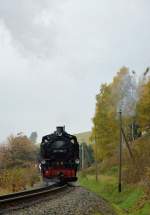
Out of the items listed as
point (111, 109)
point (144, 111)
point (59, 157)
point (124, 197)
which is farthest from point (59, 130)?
point (111, 109)

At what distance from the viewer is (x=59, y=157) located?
31953 millimetres

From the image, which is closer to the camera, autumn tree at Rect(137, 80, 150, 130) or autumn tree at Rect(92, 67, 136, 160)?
autumn tree at Rect(137, 80, 150, 130)

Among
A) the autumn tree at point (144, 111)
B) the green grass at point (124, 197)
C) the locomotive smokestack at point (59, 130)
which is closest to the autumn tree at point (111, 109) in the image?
the autumn tree at point (144, 111)

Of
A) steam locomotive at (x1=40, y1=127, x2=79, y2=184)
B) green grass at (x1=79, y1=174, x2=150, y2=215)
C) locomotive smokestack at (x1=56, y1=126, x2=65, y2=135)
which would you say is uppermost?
locomotive smokestack at (x1=56, y1=126, x2=65, y2=135)

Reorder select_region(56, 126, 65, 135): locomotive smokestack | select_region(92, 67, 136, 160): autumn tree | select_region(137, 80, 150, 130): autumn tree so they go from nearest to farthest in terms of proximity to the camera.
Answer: select_region(56, 126, 65, 135): locomotive smokestack
select_region(137, 80, 150, 130): autumn tree
select_region(92, 67, 136, 160): autumn tree

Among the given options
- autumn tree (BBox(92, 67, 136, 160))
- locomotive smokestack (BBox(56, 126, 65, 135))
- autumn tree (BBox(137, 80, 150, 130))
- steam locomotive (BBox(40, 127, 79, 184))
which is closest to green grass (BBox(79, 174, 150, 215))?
steam locomotive (BBox(40, 127, 79, 184))

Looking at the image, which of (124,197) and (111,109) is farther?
(111,109)

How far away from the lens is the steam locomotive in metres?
31.3

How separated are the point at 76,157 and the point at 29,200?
13.8 meters

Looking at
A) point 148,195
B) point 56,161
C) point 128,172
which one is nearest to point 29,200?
point 148,195

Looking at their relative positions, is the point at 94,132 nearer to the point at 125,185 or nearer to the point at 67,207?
the point at 125,185

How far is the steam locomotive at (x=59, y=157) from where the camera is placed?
31.3 m

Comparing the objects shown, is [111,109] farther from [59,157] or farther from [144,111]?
[59,157]

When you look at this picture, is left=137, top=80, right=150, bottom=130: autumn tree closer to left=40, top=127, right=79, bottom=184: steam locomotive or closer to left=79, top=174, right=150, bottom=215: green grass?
left=79, top=174, right=150, bottom=215: green grass
